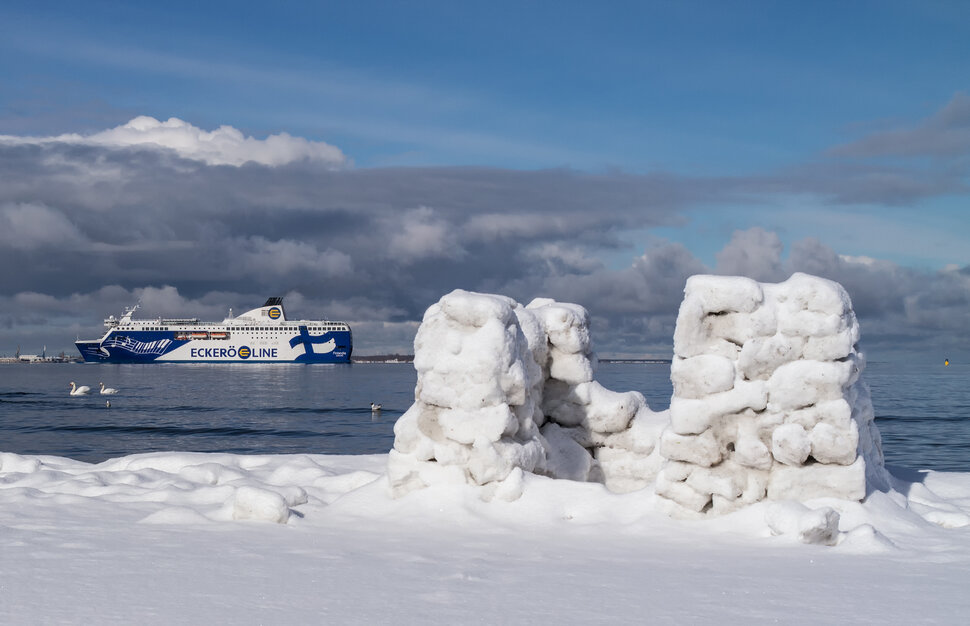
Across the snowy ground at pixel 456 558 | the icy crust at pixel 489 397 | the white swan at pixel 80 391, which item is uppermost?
the icy crust at pixel 489 397

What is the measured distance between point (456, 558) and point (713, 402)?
2848 mm

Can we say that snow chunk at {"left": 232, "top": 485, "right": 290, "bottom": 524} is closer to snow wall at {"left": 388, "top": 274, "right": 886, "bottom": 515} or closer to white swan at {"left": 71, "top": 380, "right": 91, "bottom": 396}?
snow wall at {"left": 388, "top": 274, "right": 886, "bottom": 515}

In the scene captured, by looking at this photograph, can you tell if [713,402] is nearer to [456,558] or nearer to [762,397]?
[762,397]

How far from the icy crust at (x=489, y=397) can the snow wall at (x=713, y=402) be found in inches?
0.5

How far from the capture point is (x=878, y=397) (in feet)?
131

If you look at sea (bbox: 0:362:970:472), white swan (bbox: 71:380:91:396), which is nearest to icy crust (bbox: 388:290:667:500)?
sea (bbox: 0:362:970:472)

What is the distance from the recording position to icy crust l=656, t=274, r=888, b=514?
7625 millimetres

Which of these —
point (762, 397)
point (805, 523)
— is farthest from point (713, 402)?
point (805, 523)

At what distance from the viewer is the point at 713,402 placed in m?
7.85

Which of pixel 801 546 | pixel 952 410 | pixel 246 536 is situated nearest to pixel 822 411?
pixel 801 546

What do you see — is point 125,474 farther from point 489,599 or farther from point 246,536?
point 489,599

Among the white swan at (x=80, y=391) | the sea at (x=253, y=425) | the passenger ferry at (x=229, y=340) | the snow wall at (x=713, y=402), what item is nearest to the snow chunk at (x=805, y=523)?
the snow wall at (x=713, y=402)

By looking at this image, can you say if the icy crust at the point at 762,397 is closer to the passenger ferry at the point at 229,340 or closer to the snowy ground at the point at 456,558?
the snowy ground at the point at 456,558

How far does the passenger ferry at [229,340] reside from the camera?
342ft
